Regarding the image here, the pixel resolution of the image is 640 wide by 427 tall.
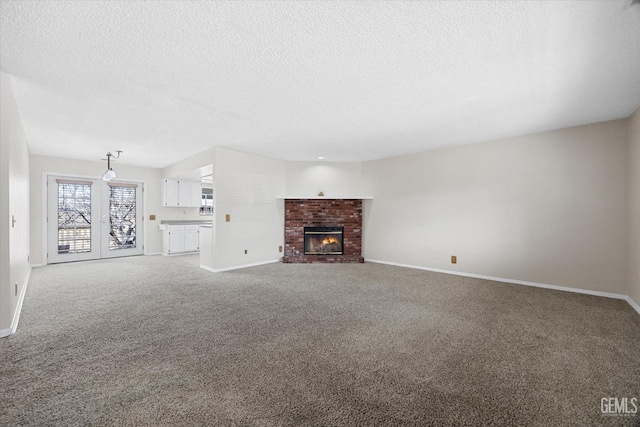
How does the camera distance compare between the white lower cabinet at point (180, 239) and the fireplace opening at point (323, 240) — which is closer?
the fireplace opening at point (323, 240)

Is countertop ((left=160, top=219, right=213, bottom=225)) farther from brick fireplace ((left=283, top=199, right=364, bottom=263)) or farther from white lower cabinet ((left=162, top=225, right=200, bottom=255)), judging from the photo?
brick fireplace ((left=283, top=199, right=364, bottom=263))

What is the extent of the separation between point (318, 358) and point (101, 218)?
23.5 feet

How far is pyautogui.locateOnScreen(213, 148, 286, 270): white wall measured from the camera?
17.4 ft

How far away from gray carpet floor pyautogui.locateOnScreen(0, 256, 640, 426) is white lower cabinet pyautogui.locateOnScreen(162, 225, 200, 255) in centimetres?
351

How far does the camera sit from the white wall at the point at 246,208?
17.4 ft

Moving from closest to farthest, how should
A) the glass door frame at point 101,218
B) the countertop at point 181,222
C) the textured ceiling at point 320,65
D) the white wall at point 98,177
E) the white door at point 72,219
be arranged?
the textured ceiling at point 320,65 → the white wall at point 98,177 → the glass door frame at point 101,218 → the white door at point 72,219 → the countertop at point 181,222

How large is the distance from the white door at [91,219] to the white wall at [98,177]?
149 millimetres

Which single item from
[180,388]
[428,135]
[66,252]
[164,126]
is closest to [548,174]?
[428,135]

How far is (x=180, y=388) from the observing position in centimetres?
178

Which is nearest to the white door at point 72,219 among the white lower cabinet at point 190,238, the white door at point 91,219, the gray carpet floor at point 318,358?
the white door at point 91,219

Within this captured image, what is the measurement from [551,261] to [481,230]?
1.03 m

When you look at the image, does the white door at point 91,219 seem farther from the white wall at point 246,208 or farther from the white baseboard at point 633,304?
the white baseboard at point 633,304

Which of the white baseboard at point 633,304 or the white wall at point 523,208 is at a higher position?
the white wall at point 523,208

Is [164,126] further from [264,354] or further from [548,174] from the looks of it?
[548,174]
